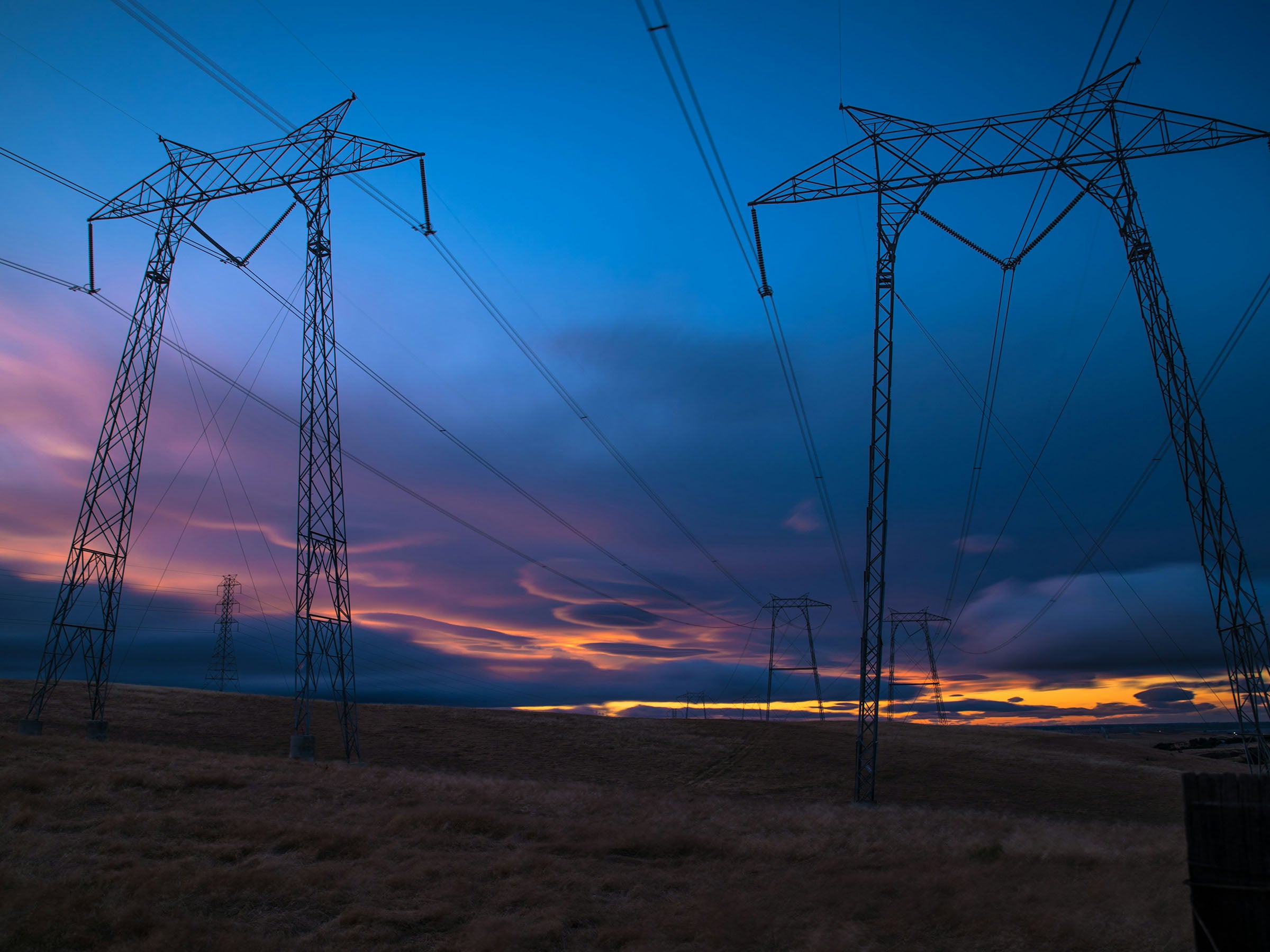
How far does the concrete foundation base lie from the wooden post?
37.7m

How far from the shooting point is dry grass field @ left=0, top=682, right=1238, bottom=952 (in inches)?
431

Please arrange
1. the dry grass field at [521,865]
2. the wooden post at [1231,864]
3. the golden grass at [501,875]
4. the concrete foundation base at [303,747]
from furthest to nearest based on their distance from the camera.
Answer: the concrete foundation base at [303,747] < the dry grass field at [521,865] < the golden grass at [501,875] < the wooden post at [1231,864]

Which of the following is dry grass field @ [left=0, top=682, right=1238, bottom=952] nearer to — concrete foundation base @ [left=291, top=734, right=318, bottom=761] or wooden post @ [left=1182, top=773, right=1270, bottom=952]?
concrete foundation base @ [left=291, top=734, right=318, bottom=761]

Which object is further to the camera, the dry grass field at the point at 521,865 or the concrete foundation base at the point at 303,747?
the concrete foundation base at the point at 303,747

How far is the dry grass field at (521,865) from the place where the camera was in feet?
35.9

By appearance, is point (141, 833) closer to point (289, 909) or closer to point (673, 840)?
point (289, 909)

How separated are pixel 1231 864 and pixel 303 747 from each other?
3878cm

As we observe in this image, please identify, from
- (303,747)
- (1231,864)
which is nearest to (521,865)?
(1231,864)

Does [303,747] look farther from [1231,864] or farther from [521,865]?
[1231,864]

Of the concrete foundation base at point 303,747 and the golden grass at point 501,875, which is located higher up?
the golden grass at point 501,875

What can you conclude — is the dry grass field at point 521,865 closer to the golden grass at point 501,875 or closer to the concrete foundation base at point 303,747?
the golden grass at point 501,875

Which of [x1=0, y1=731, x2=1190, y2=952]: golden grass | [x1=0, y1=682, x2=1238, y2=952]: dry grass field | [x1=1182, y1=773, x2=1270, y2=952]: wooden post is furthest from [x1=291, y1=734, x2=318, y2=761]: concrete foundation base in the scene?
[x1=1182, y1=773, x2=1270, y2=952]: wooden post

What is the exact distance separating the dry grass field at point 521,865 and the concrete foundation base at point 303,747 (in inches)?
164

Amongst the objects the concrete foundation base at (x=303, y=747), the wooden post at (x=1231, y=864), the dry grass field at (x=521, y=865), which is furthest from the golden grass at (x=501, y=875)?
the concrete foundation base at (x=303, y=747)
